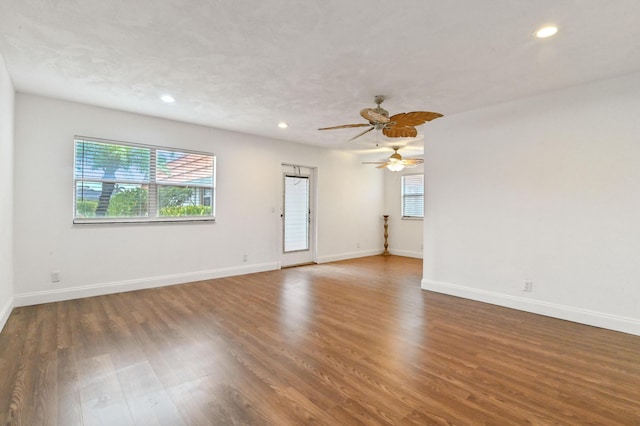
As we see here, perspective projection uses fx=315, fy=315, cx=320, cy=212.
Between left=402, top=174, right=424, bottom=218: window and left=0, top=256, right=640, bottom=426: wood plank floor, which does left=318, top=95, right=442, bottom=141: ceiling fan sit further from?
left=402, top=174, right=424, bottom=218: window

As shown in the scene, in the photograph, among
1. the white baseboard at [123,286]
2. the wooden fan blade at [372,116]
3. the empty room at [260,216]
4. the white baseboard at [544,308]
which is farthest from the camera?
the white baseboard at [123,286]

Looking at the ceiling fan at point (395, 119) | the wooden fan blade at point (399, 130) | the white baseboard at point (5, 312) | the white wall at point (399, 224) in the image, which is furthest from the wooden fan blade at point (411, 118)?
the white wall at point (399, 224)

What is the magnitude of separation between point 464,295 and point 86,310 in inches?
193

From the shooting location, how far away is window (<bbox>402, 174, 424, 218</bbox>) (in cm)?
820

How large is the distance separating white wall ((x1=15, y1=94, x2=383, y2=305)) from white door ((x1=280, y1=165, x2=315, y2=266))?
0.21 meters

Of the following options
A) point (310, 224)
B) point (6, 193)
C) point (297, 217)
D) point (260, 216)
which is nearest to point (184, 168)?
point (260, 216)

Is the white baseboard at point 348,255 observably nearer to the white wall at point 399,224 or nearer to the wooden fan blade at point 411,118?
the white wall at point 399,224

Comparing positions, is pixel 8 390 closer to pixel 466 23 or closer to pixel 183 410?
pixel 183 410

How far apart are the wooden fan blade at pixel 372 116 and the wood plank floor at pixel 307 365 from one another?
2.27m

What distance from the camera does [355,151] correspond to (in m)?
7.55

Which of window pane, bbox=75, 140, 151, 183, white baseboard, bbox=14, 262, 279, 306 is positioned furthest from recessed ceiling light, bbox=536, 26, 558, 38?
white baseboard, bbox=14, 262, 279, 306

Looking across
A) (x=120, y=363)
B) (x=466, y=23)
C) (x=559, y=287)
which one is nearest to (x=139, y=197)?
(x=120, y=363)

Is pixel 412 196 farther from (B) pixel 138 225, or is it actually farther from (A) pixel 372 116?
(B) pixel 138 225

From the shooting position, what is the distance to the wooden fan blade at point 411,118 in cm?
322
